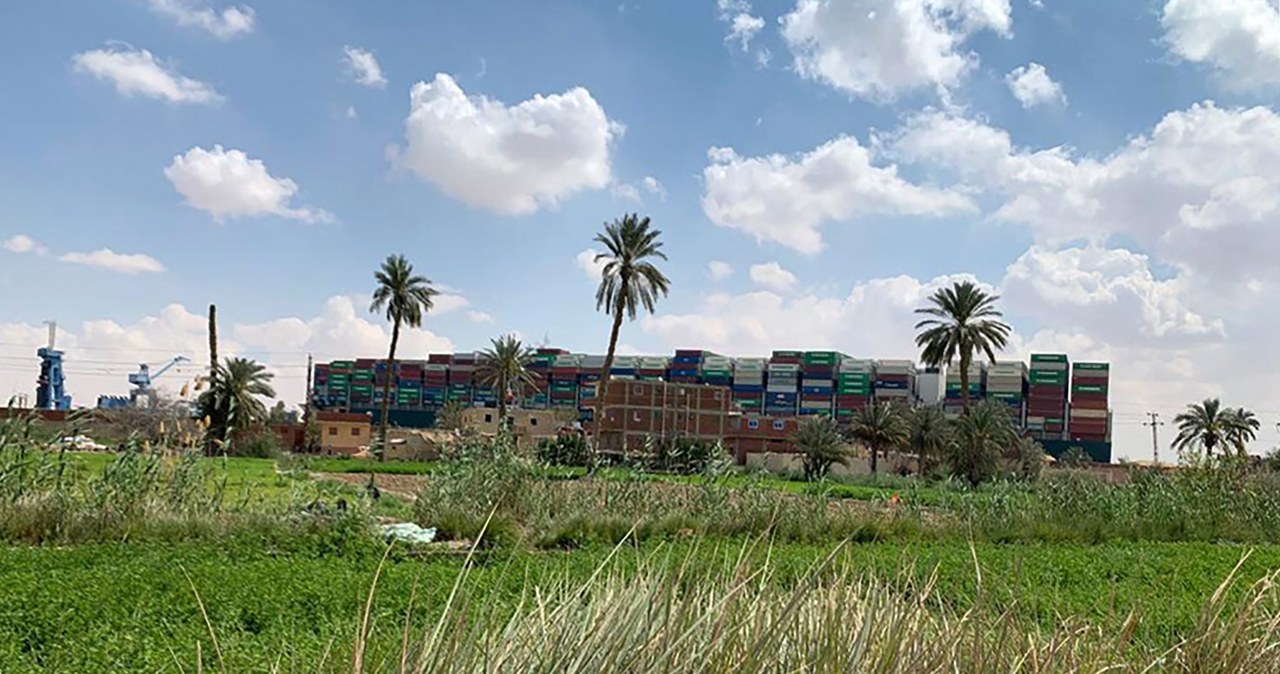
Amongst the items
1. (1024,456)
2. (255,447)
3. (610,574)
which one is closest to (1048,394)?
(1024,456)

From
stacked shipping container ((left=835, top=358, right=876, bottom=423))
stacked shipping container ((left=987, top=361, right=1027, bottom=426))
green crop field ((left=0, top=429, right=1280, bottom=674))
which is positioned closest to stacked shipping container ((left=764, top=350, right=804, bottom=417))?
stacked shipping container ((left=835, top=358, right=876, bottom=423))

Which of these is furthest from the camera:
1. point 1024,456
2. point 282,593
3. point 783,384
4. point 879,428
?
point 783,384

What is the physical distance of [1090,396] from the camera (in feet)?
331

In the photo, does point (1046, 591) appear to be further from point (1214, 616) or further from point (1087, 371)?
point (1087, 371)

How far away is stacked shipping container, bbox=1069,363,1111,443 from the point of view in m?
99.2

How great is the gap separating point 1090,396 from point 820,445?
6768cm

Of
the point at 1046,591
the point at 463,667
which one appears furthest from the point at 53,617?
the point at 1046,591

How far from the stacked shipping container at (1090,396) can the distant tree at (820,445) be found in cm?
6294

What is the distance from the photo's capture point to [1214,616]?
3242 mm

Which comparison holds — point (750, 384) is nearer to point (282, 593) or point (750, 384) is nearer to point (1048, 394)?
point (1048, 394)

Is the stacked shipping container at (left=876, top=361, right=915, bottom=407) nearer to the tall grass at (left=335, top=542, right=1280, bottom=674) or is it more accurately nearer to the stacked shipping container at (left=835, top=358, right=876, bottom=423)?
the stacked shipping container at (left=835, top=358, right=876, bottom=423)

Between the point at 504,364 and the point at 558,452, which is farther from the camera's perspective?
the point at 504,364

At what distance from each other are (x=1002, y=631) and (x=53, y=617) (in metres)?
4.77

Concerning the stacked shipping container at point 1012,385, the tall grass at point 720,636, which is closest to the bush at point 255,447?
the tall grass at point 720,636
